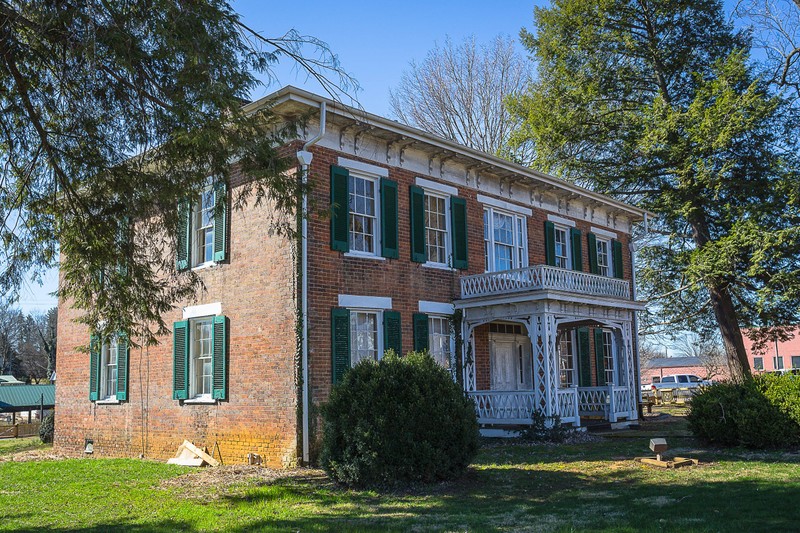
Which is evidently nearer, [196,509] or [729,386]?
[196,509]

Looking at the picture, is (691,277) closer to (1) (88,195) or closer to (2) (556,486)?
(2) (556,486)

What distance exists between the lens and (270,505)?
9.95 metres

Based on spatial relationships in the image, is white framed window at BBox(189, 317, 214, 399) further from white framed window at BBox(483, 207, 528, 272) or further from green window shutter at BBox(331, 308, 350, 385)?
white framed window at BBox(483, 207, 528, 272)

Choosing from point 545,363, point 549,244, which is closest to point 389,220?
point 545,363

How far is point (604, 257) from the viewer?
24703 mm

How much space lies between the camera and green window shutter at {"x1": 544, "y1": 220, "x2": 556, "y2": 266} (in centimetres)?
2127

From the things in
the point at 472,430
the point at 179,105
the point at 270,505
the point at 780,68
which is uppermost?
the point at 780,68

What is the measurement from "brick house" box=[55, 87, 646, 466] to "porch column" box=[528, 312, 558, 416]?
39mm

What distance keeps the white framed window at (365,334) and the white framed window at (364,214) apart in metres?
1.35

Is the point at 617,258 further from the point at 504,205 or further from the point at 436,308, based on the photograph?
the point at 436,308

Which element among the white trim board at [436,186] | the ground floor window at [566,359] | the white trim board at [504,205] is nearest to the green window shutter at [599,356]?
the ground floor window at [566,359]

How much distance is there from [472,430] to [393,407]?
1327 mm

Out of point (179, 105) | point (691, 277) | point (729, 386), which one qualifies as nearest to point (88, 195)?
point (179, 105)

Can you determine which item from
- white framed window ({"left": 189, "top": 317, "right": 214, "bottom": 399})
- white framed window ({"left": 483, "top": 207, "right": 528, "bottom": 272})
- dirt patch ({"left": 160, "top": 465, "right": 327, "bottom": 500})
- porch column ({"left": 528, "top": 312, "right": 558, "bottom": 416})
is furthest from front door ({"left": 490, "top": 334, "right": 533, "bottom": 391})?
dirt patch ({"left": 160, "top": 465, "right": 327, "bottom": 500})
